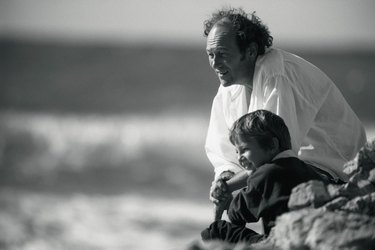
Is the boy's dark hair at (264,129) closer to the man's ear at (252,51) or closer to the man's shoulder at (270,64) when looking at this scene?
the man's shoulder at (270,64)

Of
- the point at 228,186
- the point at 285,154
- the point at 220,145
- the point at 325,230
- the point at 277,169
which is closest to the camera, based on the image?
the point at 325,230

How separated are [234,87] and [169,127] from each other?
15351 mm

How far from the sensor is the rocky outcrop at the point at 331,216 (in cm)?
335

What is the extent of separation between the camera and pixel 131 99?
24.9 metres

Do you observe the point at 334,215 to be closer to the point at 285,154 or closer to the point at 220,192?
the point at 285,154

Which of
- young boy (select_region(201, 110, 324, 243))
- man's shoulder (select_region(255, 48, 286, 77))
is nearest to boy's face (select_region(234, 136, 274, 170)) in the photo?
young boy (select_region(201, 110, 324, 243))

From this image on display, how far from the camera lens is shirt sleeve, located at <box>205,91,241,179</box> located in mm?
4941

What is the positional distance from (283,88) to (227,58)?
391mm

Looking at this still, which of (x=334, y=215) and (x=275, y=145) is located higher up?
(x=275, y=145)

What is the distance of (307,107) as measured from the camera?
462 centimetres

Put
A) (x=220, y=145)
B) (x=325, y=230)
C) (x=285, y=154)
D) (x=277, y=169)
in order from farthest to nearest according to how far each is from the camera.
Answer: (x=220, y=145) → (x=285, y=154) → (x=277, y=169) → (x=325, y=230)

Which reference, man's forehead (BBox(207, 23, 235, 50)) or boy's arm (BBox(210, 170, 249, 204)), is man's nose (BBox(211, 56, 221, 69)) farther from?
boy's arm (BBox(210, 170, 249, 204))

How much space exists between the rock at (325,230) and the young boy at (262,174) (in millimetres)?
277

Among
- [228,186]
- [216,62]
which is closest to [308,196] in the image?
[228,186]
